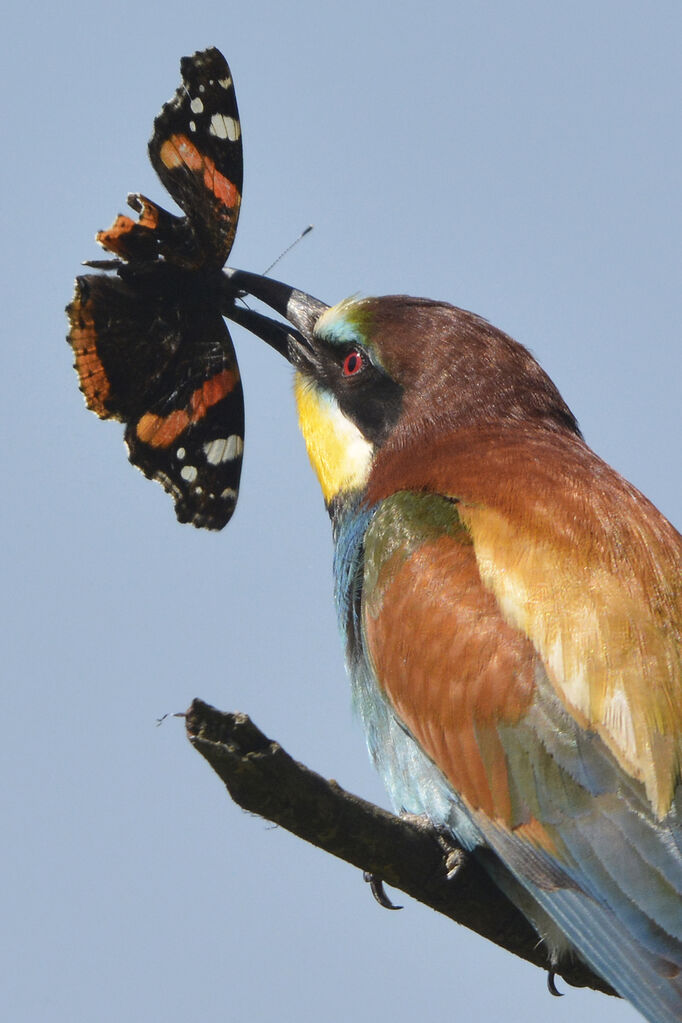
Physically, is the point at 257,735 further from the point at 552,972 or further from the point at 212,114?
the point at 212,114

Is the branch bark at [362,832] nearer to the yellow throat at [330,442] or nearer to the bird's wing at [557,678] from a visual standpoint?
the bird's wing at [557,678]

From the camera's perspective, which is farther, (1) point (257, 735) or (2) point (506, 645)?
(2) point (506, 645)

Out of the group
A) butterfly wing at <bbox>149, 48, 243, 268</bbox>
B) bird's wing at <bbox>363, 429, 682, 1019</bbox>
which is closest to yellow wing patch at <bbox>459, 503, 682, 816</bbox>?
bird's wing at <bbox>363, 429, 682, 1019</bbox>

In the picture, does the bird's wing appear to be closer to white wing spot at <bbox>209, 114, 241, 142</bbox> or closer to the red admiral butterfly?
the red admiral butterfly

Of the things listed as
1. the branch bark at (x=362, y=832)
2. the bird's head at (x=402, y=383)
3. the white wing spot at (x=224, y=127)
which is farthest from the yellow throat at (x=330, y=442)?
the branch bark at (x=362, y=832)

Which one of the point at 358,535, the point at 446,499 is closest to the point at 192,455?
the point at 358,535

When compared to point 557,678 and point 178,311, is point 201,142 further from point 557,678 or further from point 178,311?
point 557,678
